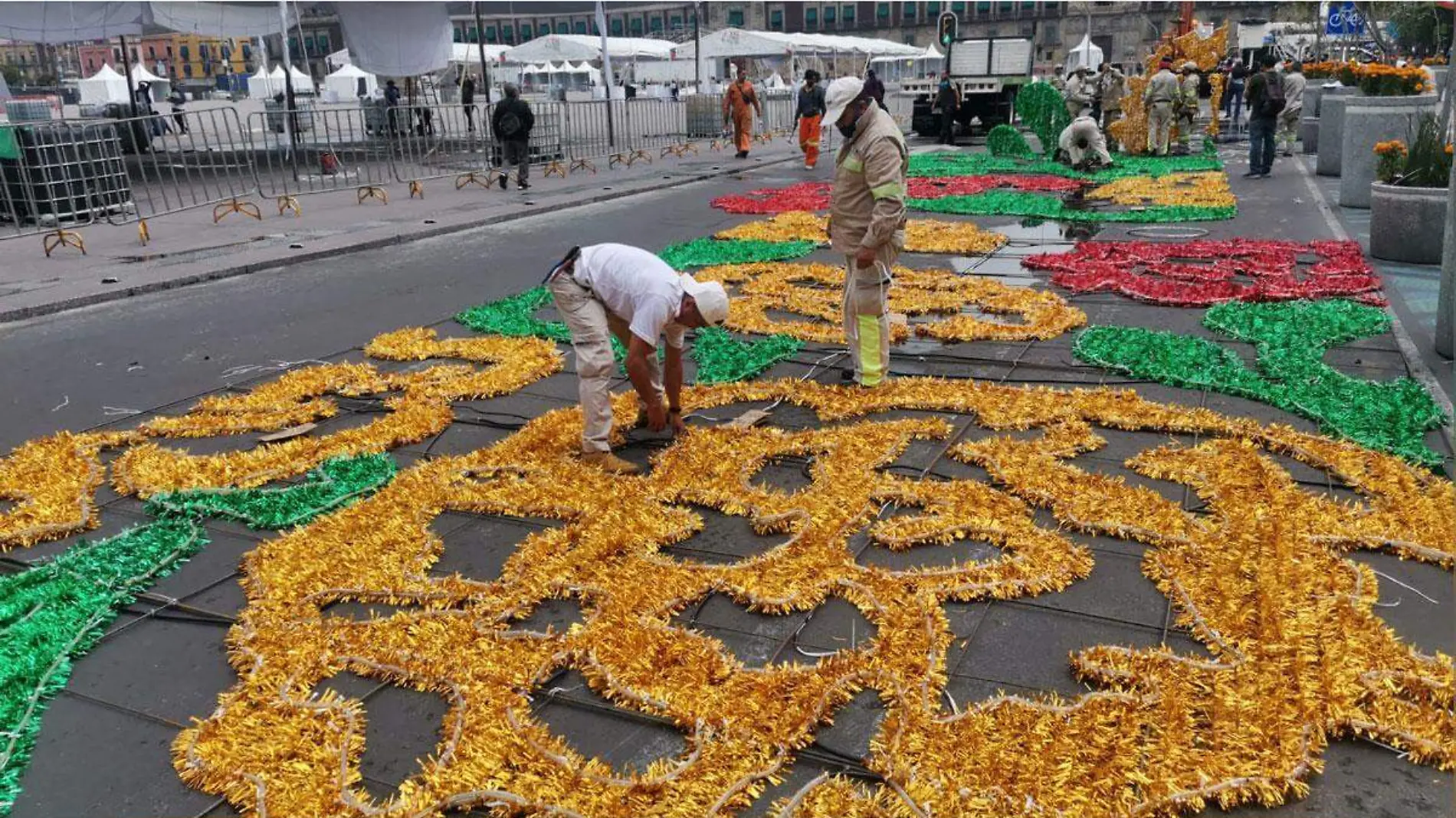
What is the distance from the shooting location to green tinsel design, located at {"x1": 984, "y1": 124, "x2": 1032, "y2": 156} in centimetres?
2156

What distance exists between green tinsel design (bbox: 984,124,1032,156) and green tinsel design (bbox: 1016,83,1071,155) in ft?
1.56

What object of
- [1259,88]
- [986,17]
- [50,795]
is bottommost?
[50,795]

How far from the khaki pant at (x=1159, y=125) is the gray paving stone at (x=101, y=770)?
20.8 meters

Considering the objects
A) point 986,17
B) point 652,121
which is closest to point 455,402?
point 652,121

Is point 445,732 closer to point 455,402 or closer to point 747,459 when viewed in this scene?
point 747,459

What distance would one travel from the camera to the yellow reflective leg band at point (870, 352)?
21.2 feet

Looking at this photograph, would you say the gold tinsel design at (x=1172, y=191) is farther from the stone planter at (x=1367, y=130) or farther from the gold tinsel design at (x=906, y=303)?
the gold tinsel design at (x=906, y=303)

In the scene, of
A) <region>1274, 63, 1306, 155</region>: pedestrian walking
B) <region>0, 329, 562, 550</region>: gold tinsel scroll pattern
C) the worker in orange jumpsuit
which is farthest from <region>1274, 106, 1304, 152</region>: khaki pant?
<region>0, 329, 562, 550</region>: gold tinsel scroll pattern

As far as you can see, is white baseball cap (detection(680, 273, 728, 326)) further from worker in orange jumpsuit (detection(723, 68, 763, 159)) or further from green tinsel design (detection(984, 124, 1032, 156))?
worker in orange jumpsuit (detection(723, 68, 763, 159))

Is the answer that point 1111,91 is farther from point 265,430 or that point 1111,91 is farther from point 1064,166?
point 265,430

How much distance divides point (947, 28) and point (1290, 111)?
406 inches

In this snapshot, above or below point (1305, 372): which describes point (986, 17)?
above

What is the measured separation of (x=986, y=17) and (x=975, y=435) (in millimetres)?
78048

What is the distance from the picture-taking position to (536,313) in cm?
912
